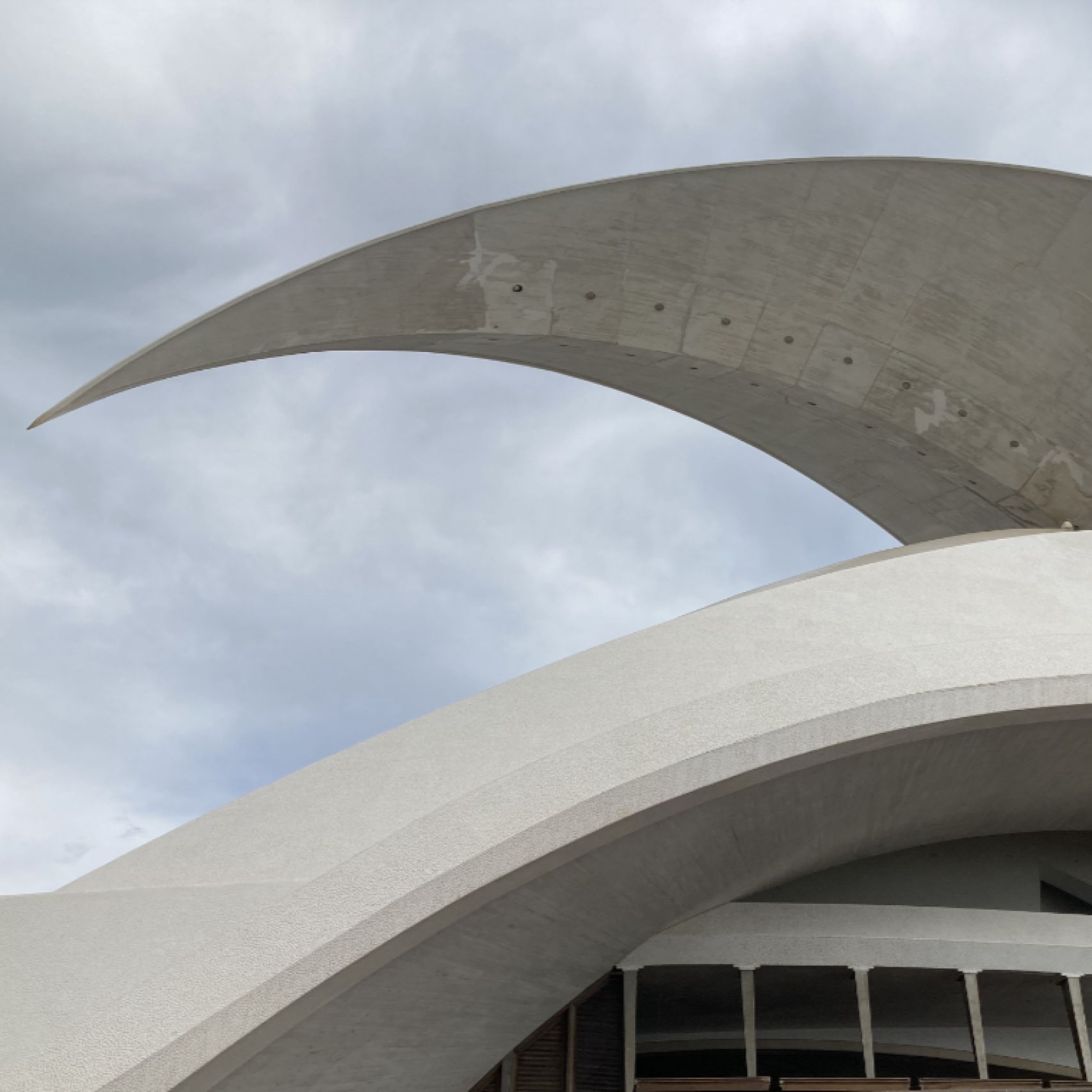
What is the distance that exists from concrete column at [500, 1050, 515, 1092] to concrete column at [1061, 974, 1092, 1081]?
4.24 m

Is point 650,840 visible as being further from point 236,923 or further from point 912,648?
point 236,923

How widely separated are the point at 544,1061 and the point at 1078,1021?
13.4ft

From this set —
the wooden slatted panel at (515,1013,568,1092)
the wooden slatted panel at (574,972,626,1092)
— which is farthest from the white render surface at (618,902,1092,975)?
the wooden slatted panel at (515,1013,568,1092)

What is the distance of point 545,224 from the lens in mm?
10906

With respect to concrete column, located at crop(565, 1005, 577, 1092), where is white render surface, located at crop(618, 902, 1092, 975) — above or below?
above

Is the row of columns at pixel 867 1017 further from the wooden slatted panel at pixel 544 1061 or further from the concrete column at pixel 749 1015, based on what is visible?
the wooden slatted panel at pixel 544 1061

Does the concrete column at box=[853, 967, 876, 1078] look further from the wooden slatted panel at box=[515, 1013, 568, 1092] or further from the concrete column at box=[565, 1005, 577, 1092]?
the wooden slatted panel at box=[515, 1013, 568, 1092]

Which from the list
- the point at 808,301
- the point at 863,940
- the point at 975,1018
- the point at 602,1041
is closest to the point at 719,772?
the point at 602,1041

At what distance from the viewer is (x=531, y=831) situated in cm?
496

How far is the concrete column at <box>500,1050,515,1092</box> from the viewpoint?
7.35m

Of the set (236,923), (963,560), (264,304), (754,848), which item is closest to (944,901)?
(754,848)

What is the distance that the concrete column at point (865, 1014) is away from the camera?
25.8 feet

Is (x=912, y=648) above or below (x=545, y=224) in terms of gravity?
below

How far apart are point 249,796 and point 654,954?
330 centimetres
